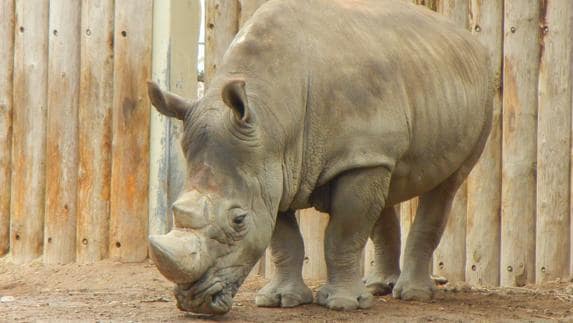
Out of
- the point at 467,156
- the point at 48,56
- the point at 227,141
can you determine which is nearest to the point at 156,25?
the point at 48,56

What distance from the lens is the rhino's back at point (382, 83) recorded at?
Result: 6.48m

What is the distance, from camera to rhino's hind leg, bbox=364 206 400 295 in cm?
791

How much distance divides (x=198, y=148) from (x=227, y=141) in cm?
16

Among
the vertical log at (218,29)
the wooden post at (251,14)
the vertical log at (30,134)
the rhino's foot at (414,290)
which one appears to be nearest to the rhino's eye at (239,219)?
the rhino's foot at (414,290)

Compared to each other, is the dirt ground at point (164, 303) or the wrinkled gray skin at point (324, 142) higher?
the wrinkled gray skin at point (324, 142)

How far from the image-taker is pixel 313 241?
898 centimetres

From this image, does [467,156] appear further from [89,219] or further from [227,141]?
[89,219]

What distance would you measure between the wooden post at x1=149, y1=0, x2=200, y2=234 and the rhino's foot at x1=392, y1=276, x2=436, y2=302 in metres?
2.28

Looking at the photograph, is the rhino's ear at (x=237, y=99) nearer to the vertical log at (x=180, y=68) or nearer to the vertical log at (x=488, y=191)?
the vertical log at (x=488, y=191)

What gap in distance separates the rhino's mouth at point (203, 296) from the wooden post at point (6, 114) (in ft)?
14.1

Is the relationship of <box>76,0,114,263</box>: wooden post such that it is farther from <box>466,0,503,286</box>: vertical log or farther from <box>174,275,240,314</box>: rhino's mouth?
<box>174,275,240,314</box>: rhino's mouth

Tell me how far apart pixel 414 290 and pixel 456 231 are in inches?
50.8

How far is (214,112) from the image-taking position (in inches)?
240

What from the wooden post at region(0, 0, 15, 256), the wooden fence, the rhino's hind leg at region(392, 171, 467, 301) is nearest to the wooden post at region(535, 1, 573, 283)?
the wooden fence
